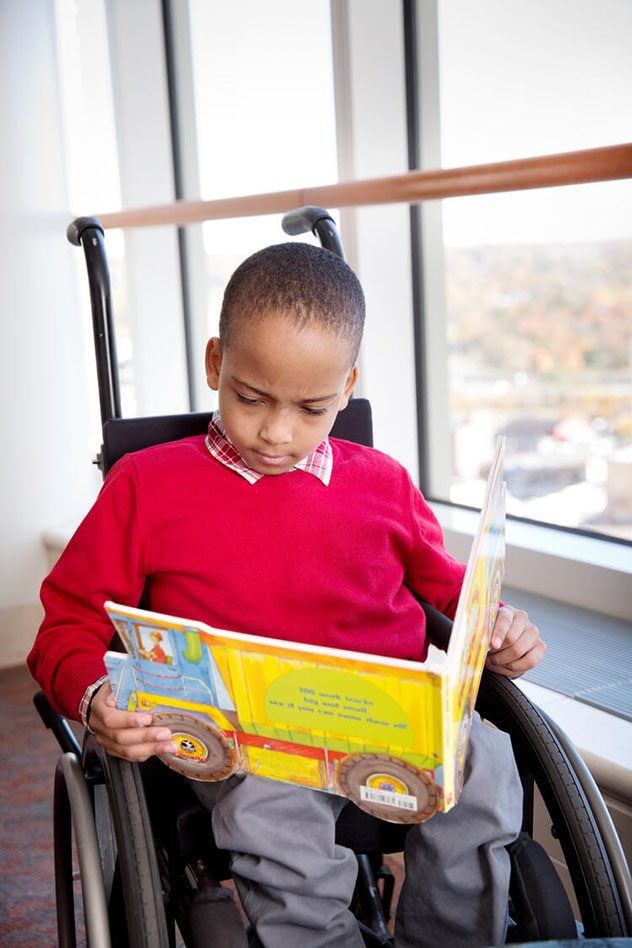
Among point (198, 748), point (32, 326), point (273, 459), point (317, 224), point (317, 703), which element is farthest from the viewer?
point (32, 326)

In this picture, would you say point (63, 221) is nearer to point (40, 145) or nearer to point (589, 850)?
point (40, 145)

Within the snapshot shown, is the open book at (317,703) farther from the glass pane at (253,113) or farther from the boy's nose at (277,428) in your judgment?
the glass pane at (253,113)

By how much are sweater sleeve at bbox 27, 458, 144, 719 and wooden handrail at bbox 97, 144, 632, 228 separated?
828 millimetres

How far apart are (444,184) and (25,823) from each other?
1.42 meters

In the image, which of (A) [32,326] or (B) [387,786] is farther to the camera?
(A) [32,326]

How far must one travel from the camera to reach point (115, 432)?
49.8 inches

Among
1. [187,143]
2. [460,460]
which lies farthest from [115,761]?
[187,143]

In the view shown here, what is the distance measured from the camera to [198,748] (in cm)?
90

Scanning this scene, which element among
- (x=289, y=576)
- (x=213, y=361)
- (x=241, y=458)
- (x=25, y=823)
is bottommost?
(x=25, y=823)

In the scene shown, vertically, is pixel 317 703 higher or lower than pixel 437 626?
higher

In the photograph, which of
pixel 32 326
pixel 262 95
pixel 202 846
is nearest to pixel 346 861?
pixel 202 846

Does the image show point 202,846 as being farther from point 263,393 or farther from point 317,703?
point 263,393

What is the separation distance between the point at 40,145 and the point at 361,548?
6.32 ft

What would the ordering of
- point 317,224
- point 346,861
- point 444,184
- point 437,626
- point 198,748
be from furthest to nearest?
point 444,184 < point 317,224 < point 437,626 < point 346,861 < point 198,748
